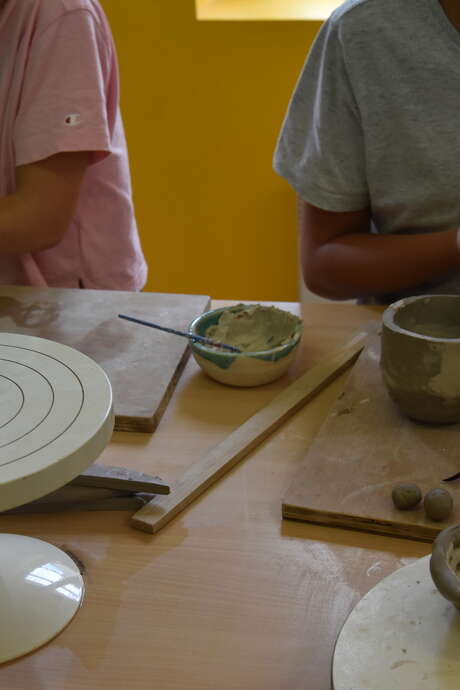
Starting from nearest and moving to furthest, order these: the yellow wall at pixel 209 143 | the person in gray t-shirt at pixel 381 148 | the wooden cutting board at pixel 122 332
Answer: the wooden cutting board at pixel 122 332
the person in gray t-shirt at pixel 381 148
the yellow wall at pixel 209 143

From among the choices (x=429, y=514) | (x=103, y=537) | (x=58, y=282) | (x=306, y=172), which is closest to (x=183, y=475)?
(x=103, y=537)

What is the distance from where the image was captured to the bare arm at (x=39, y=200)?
1086 millimetres

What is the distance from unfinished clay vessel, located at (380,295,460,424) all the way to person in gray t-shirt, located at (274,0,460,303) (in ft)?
0.92

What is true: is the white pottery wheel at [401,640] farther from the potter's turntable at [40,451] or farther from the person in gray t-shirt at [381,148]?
the person in gray t-shirt at [381,148]

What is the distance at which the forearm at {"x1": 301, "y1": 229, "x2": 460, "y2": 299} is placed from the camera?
1.00 m

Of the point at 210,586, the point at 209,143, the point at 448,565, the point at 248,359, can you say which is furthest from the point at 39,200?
the point at 209,143

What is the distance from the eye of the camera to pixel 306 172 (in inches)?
41.7

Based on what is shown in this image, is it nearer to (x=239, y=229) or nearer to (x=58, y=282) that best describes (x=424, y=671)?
(x=58, y=282)

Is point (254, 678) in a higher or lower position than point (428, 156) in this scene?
lower

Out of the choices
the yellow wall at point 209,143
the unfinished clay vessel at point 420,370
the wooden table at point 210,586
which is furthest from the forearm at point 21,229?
the yellow wall at point 209,143

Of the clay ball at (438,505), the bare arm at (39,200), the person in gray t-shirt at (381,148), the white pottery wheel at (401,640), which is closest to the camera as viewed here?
the white pottery wheel at (401,640)

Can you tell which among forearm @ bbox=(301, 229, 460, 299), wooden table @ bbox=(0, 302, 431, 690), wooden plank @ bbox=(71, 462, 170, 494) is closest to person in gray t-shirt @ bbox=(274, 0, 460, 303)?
forearm @ bbox=(301, 229, 460, 299)

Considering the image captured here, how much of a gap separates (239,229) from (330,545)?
1787 mm

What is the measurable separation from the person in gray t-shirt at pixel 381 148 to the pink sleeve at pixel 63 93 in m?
0.29
